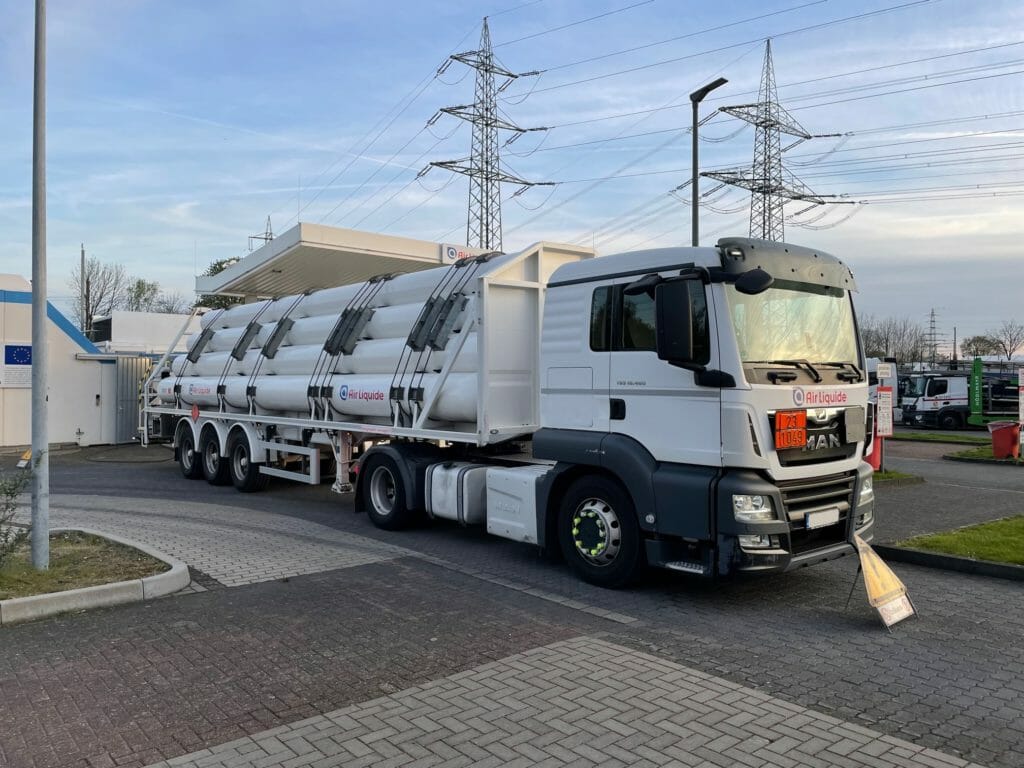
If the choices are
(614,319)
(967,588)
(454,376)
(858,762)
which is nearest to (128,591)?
(454,376)

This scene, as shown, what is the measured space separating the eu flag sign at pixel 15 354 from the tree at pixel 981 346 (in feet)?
265

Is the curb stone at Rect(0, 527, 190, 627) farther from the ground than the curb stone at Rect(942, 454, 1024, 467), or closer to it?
farther from the ground

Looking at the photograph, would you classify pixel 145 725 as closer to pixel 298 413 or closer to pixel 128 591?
pixel 128 591

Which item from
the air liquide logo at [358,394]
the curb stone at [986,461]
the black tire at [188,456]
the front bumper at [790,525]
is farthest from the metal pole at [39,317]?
the curb stone at [986,461]

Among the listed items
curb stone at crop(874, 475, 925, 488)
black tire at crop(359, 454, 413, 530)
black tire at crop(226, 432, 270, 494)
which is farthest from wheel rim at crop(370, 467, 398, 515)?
curb stone at crop(874, 475, 925, 488)

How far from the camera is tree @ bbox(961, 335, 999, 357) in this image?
78438mm

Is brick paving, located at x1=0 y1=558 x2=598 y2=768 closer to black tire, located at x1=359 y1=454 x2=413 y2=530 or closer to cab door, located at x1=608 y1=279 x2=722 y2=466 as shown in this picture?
cab door, located at x1=608 y1=279 x2=722 y2=466

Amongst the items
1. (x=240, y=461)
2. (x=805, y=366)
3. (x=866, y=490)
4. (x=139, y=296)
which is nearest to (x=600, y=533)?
(x=805, y=366)

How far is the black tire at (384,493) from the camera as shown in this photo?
383 inches

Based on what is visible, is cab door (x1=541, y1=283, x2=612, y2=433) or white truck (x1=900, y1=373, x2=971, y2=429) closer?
cab door (x1=541, y1=283, x2=612, y2=433)

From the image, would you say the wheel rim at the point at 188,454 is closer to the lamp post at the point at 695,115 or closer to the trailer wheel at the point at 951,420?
the lamp post at the point at 695,115

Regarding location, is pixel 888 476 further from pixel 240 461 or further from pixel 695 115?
pixel 240 461

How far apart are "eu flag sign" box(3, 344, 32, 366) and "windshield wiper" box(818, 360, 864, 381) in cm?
2205

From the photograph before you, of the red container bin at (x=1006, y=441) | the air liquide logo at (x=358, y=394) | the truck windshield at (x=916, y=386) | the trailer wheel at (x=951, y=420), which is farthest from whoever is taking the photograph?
the truck windshield at (x=916, y=386)
